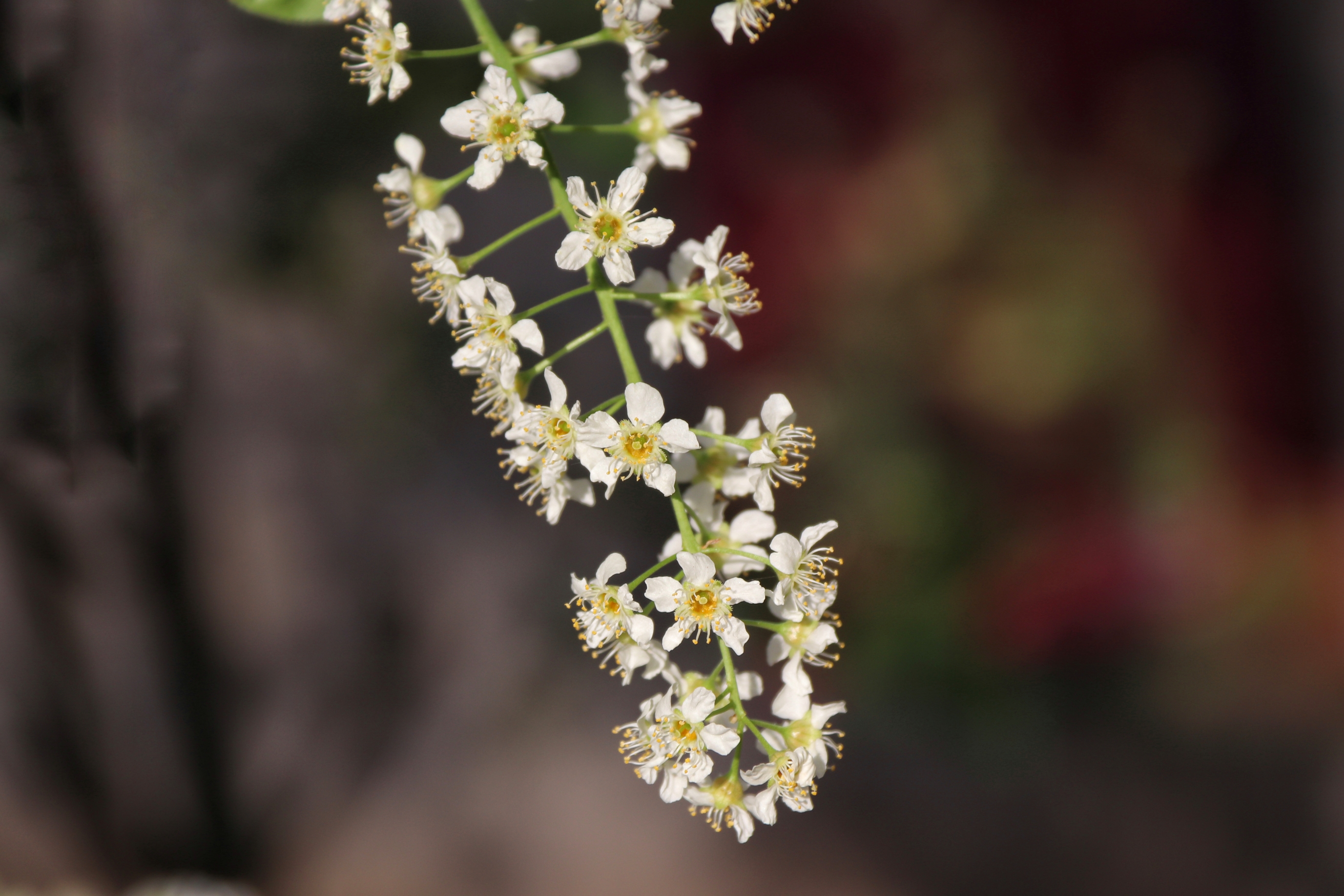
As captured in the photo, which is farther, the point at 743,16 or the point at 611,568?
the point at 743,16

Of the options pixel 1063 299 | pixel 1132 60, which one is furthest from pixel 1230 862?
pixel 1132 60

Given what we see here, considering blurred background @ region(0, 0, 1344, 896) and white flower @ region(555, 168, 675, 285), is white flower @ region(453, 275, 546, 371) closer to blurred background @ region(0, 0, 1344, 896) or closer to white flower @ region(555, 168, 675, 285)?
white flower @ region(555, 168, 675, 285)

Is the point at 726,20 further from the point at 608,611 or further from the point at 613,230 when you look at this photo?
the point at 608,611

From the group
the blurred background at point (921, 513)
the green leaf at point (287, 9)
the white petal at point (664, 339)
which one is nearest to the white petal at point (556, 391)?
the white petal at point (664, 339)

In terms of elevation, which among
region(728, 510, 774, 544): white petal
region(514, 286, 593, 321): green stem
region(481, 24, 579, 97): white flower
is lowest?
region(728, 510, 774, 544): white petal

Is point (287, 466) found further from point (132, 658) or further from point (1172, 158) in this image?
point (1172, 158)

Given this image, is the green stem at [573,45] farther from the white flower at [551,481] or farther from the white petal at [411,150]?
the white flower at [551,481]

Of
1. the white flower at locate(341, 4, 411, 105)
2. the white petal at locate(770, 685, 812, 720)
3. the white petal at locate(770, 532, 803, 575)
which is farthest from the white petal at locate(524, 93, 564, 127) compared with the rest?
the white petal at locate(770, 685, 812, 720)

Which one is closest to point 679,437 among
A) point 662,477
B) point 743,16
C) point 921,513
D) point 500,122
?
point 662,477
